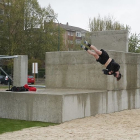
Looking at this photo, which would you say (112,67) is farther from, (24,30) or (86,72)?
(24,30)

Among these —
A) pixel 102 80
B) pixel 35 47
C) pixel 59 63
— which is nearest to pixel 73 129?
pixel 102 80

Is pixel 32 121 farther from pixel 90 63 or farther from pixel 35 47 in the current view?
pixel 35 47

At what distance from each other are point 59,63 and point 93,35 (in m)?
2.46

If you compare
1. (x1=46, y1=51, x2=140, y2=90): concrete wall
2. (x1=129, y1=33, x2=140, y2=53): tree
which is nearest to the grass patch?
(x1=46, y1=51, x2=140, y2=90): concrete wall

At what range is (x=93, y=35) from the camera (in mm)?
16844

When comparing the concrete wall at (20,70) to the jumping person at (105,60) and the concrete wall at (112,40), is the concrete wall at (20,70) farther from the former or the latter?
the jumping person at (105,60)

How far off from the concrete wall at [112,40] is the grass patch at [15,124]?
251 inches

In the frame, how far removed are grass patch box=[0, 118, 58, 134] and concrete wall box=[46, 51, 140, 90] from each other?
12.6ft

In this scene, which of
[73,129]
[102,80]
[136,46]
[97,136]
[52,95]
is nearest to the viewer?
[97,136]

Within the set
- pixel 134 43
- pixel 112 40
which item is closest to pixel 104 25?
pixel 134 43

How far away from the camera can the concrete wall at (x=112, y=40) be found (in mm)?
16123

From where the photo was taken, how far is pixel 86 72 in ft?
48.8

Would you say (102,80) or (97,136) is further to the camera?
(102,80)

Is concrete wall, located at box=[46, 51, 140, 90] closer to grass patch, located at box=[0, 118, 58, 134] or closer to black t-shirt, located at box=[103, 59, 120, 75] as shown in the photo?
grass patch, located at box=[0, 118, 58, 134]
